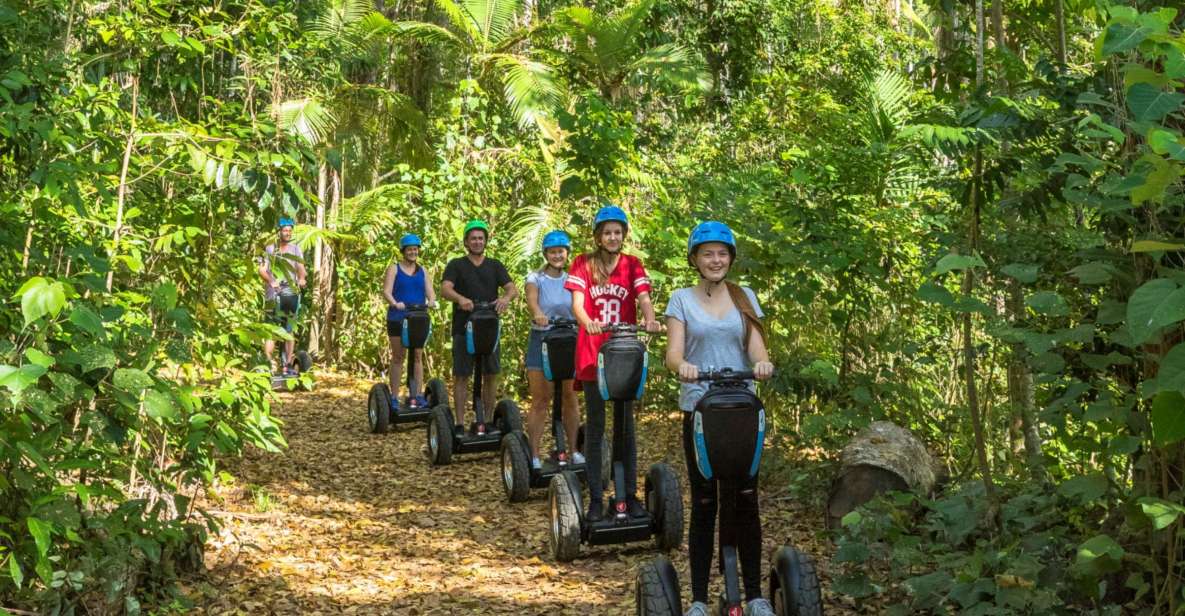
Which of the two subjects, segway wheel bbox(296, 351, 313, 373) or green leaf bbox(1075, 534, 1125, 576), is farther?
segway wheel bbox(296, 351, 313, 373)

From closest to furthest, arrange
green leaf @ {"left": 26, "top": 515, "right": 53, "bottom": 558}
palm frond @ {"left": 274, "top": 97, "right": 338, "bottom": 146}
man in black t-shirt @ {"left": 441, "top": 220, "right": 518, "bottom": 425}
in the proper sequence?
green leaf @ {"left": 26, "top": 515, "right": 53, "bottom": 558} < man in black t-shirt @ {"left": 441, "top": 220, "right": 518, "bottom": 425} < palm frond @ {"left": 274, "top": 97, "right": 338, "bottom": 146}

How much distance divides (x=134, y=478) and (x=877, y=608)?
4.02m

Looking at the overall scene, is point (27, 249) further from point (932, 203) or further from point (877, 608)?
point (932, 203)

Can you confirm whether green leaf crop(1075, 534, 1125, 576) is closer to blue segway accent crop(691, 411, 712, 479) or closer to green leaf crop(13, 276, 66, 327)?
blue segway accent crop(691, 411, 712, 479)

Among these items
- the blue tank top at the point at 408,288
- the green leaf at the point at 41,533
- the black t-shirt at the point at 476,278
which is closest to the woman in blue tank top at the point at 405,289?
the blue tank top at the point at 408,288

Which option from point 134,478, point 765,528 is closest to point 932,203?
point 765,528

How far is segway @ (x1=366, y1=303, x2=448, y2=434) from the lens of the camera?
34.5 ft

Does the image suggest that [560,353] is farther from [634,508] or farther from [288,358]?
[288,358]

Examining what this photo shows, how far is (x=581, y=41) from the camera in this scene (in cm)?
1484

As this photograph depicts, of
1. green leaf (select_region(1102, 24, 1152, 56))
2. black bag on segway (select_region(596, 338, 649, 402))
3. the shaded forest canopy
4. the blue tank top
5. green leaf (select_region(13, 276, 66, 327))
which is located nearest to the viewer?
green leaf (select_region(1102, 24, 1152, 56))

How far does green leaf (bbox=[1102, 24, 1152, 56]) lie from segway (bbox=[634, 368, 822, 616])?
186cm

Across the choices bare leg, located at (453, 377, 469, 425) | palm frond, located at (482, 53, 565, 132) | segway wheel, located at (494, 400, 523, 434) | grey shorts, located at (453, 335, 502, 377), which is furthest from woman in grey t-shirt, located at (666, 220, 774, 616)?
palm frond, located at (482, 53, 565, 132)

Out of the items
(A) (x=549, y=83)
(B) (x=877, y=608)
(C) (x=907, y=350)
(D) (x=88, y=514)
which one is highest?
(A) (x=549, y=83)

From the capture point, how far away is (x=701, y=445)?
164 inches
